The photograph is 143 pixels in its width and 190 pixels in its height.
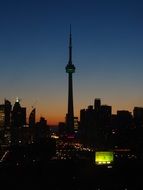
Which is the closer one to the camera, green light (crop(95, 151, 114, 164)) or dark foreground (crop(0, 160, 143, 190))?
dark foreground (crop(0, 160, 143, 190))

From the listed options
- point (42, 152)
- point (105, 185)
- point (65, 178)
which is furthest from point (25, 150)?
point (105, 185)

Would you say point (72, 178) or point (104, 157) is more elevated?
point (104, 157)

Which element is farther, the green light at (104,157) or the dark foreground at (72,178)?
the green light at (104,157)

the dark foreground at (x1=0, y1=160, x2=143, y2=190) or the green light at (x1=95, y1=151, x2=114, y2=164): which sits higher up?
the green light at (x1=95, y1=151, x2=114, y2=164)

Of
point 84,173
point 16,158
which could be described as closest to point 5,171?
point 84,173

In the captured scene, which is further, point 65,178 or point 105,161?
point 105,161

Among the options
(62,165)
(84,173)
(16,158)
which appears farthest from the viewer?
(16,158)

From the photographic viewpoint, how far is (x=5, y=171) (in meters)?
73.1

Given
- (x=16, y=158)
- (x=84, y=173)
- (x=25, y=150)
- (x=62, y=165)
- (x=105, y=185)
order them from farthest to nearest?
(x=25, y=150) → (x=16, y=158) → (x=62, y=165) → (x=84, y=173) → (x=105, y=185)

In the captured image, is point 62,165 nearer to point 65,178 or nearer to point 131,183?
point 65,178

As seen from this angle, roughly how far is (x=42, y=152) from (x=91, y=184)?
78.5m

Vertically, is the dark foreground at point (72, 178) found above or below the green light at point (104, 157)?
below

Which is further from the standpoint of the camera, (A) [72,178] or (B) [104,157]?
(B) [104,157]

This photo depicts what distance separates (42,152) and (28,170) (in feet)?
207
